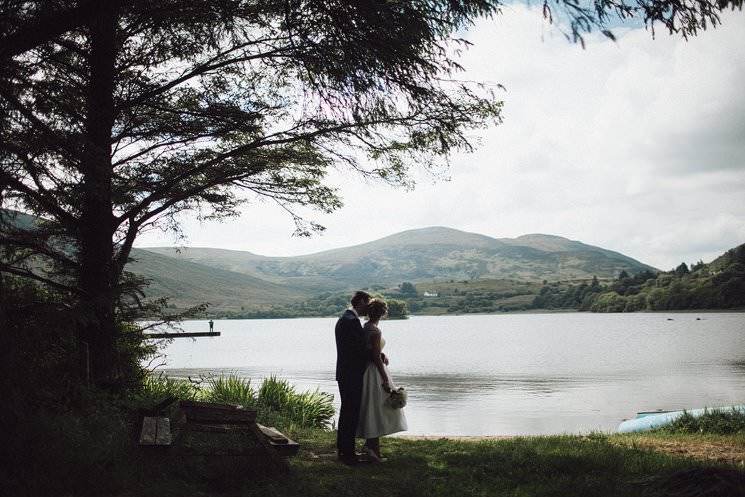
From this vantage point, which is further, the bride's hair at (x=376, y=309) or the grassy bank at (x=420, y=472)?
the bride's hair at (x=376, y=309)

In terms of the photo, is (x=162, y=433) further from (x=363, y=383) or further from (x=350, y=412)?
(x=363, y=383)

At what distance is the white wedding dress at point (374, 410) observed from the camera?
25.4 ft

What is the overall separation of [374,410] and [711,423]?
7642mm

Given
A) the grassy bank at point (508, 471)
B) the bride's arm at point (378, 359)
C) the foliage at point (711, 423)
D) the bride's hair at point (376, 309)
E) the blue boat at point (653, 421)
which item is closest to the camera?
the grassy bank at point (508, 471)

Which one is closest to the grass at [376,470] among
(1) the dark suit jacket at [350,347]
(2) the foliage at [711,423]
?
(1) the dark suit jacket at [350,347]

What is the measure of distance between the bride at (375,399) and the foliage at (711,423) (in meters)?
6.94

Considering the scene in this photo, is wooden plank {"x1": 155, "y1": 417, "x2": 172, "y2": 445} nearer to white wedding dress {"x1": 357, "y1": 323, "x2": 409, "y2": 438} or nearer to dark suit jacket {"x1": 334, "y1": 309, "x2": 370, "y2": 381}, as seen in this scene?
dark suit jacket {"x1": 334, "y1": 309, "x2": 370, "y2": 381}

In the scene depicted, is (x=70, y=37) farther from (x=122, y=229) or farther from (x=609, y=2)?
(x=609, y=2)

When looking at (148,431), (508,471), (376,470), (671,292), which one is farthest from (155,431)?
(671,292)

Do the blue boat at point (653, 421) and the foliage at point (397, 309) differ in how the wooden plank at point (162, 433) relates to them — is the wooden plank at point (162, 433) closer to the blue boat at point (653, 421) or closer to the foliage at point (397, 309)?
the blue boat at point (653, 421)

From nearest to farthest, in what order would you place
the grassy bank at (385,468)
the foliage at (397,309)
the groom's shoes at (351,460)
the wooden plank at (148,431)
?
the grassy bank at (385,468) < the wooden plank at (148,431) < the groom's shoes at (351,460) < the foliage at (397,309)

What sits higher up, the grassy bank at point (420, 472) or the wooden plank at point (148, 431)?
the wooden plank at point (148, 431)

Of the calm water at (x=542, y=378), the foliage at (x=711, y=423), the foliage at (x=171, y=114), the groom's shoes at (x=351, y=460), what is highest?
the foliage at (x=171, y=114)

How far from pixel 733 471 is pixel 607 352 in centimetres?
4766
